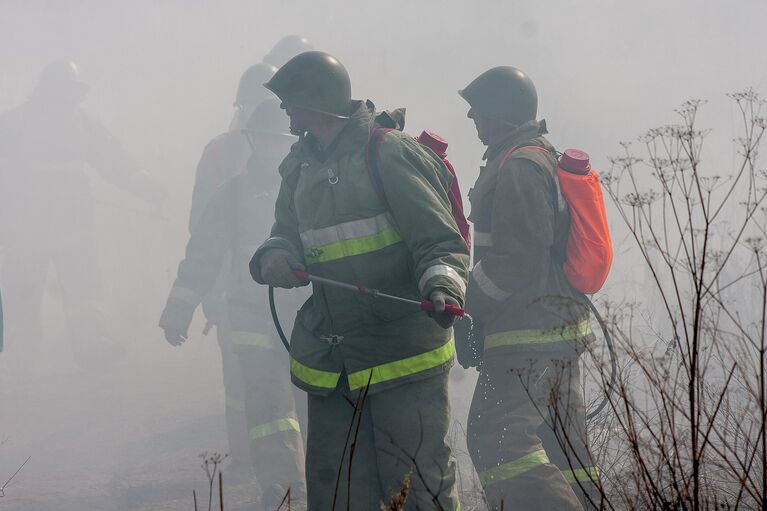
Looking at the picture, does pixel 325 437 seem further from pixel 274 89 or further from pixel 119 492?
pixel 119 492

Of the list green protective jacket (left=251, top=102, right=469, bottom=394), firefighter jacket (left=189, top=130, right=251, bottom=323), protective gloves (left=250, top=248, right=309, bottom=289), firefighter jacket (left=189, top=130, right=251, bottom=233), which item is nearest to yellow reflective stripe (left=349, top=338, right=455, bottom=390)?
green protective jacket (left=251, top=102, right=469, bottom=394)

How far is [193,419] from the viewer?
7.89 metres

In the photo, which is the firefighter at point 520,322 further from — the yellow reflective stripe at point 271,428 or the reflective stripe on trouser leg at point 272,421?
the yellow reflective stripe at point 271,428

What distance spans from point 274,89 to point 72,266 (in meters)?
8.34

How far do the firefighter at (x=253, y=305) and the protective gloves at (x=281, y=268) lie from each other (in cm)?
228

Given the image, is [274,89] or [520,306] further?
[520,306]

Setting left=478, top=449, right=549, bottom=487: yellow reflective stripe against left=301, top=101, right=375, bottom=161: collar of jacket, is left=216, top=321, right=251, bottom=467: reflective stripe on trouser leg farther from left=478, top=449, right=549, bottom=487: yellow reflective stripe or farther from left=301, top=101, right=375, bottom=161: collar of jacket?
left=301, top=101, right=375, bottom=161: collar of jacket

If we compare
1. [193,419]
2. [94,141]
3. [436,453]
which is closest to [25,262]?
[94,141]

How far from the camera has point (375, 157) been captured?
2738 millimetres

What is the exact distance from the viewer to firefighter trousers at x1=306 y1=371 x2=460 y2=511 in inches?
98.6

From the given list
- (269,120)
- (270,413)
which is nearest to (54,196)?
(269,120)

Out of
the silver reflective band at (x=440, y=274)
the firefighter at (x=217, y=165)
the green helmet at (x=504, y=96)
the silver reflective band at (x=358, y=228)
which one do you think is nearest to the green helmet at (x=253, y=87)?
the firefighter at (x=217, y=165)

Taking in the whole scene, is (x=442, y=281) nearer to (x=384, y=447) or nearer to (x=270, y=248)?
(x=384, y=447)

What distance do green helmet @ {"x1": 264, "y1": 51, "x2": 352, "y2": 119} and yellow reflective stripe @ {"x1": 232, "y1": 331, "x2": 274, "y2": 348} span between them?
2805 mm
